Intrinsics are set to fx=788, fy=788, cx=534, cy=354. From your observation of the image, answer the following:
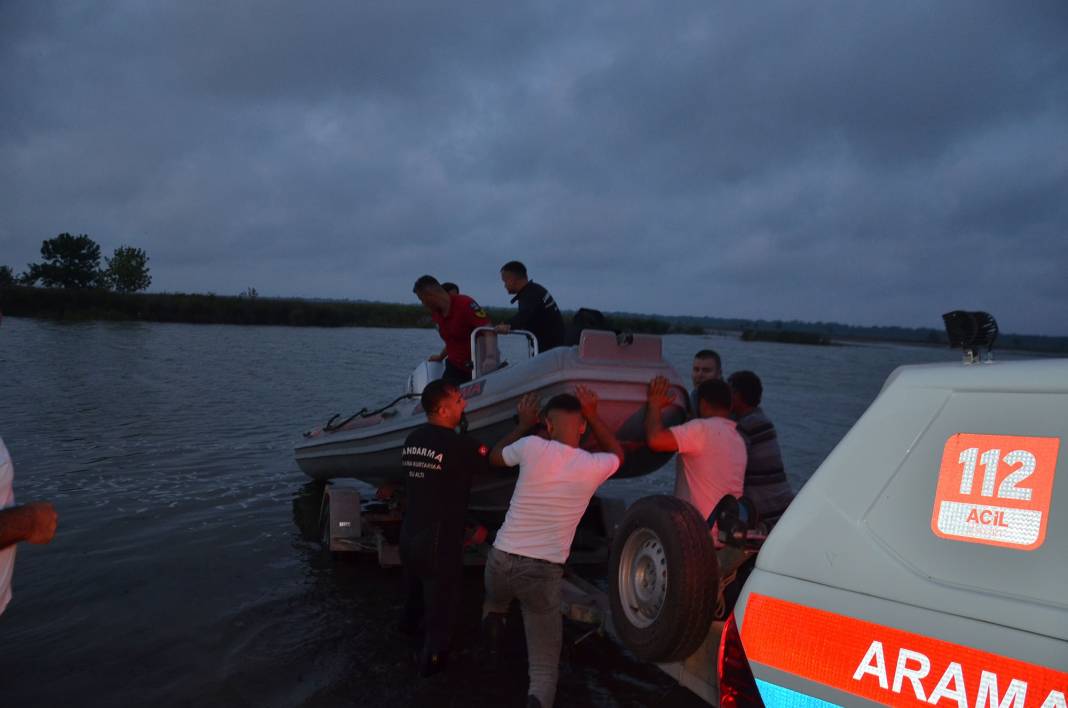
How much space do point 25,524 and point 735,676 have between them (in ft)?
6.32

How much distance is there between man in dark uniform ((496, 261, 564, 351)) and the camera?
5.90m

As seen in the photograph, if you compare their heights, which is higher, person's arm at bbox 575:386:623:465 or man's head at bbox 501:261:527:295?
man's head at bbox 501:261:527:295

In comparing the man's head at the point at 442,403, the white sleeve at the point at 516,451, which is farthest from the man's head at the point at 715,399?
the man's head at the point at 442,403

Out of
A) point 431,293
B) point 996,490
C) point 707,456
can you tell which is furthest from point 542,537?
point 431,293

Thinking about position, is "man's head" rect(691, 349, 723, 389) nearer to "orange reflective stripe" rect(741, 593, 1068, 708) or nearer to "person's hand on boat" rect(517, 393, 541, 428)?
"person's hand on boat" rect(517, 393, 541, 428)

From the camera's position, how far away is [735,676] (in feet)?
6.30

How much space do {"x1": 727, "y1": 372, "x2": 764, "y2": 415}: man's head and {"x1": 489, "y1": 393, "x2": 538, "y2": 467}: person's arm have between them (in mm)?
1146

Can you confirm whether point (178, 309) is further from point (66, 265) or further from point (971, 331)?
point (971, 331)

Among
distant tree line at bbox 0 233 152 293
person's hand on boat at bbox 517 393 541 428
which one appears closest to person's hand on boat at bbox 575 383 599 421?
person's hand on boat at bbox 517 393 541 428

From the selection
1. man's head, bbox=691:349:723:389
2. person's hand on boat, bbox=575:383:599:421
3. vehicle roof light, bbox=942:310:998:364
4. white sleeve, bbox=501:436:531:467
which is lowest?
white sleeve, bbox=501:436:531:467

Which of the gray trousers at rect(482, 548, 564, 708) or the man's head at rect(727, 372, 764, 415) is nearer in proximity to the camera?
the gray trousers at rect(482, 548, 564, 708)

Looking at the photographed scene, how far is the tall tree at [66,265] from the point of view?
67.7 metres

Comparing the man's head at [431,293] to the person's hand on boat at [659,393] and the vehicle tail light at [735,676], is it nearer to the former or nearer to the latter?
the person's hand on boat at [659,393]

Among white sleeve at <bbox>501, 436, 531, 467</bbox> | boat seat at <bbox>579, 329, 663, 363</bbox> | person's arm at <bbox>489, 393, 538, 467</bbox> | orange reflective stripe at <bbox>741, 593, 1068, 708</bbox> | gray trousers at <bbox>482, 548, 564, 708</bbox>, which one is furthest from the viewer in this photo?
boat seat at <bbox>579, 329, 663, 363</bbox>
